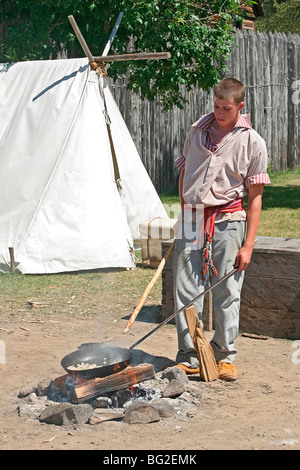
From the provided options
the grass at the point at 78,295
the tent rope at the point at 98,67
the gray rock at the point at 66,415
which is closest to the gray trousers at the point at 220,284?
the gray rock at the point at 66,415

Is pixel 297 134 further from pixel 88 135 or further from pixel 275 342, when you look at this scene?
pixel 275 342

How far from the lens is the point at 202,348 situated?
4.53 m

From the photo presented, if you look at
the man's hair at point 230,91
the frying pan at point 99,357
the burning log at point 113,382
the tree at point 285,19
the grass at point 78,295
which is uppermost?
the tree at point 285,19

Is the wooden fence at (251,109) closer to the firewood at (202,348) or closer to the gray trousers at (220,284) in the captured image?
the gray trousers at (220,284)

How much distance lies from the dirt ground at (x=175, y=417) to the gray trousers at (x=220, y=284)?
0.26 metres

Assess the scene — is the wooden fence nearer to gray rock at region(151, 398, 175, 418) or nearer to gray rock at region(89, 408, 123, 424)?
gray rock at region(151, 398, 175, 418)

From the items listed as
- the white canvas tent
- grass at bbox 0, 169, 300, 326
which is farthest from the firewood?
the white canvas tent

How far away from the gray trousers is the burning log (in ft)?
1.17

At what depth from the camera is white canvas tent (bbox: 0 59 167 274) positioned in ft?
25.8

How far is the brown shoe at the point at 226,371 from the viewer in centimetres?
465

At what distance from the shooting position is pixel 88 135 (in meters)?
8.16

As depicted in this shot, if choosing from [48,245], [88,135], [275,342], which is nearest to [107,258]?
[48,245]

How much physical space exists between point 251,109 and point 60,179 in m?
7.64
